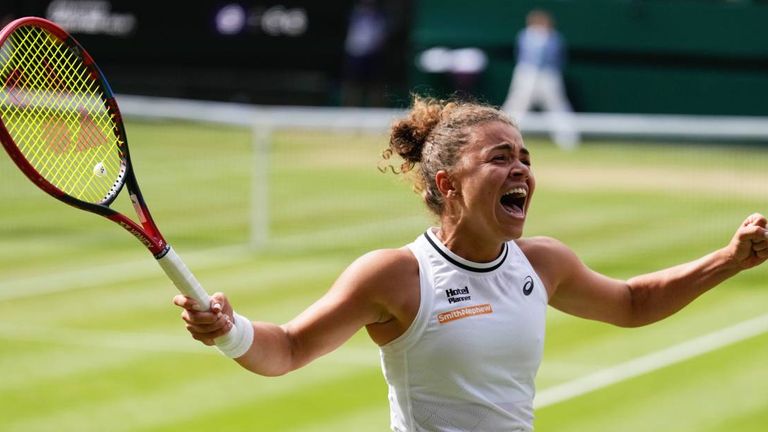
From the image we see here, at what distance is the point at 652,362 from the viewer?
9.88 m

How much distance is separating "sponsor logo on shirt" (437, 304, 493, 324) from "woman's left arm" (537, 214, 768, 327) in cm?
51

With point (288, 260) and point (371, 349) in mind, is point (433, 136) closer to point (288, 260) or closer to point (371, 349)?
point (371, 349)

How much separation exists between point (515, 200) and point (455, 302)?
0.40 metres

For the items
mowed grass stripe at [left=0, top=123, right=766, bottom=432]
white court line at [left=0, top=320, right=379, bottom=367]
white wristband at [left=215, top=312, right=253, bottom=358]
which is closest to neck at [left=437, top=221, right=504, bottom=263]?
mowed grass stripe at [left=0, top=123, right=766, bottom=432]

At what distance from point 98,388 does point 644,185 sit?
1077cm

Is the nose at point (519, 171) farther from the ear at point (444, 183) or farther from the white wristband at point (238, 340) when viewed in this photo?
the white wristband at point (238, 340)

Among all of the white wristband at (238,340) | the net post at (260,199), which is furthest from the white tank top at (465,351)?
the net post at (260,199)

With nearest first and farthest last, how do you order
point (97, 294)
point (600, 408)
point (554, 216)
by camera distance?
point (600, 408) < point (97, 294) < point (554, 216)

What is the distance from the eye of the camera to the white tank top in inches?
182

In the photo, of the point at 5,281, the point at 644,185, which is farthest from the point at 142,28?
the point at 5,281

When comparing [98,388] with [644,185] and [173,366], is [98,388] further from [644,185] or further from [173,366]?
[644,185]

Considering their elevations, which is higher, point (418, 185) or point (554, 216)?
point (554, 216)

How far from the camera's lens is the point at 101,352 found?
9984 millimetres

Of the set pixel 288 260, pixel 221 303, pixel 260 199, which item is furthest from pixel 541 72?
pixel 221 303
